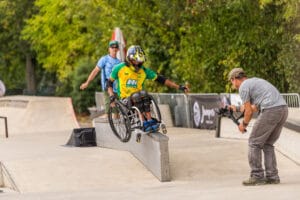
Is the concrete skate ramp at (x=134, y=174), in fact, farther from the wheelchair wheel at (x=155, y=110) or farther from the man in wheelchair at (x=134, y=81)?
the man in wheelchair at (x=134, y=81)

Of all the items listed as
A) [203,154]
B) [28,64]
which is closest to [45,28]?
[28,64]

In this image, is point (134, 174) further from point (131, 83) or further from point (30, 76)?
point (30, 76)

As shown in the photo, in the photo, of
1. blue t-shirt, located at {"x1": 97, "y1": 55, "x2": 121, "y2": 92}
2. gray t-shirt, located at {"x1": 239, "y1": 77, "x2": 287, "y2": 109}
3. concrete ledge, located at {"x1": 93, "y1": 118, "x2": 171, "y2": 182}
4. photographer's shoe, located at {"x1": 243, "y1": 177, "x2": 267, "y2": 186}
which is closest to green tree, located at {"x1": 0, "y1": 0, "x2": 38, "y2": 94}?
concrete ledge, located at {"x1": 93, "y1": 118, "x2": 171, "y2": 182}

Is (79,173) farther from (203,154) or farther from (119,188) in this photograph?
(203,154)

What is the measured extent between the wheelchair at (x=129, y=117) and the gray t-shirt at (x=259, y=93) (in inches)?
98.8

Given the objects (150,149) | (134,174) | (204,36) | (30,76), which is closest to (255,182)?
(150,149)

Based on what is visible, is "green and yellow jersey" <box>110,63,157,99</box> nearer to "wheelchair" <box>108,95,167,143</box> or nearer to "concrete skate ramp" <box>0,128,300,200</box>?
"wheelchair" <box>108,95,167,143</box>

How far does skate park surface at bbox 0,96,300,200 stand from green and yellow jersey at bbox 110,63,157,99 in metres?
1.34

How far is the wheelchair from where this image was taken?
13.3 m

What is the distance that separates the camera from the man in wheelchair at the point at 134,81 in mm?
13289

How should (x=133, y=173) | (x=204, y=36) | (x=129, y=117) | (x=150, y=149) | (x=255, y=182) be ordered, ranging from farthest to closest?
(x=204, y=36) → (x=129, y=117) → (x=133, y=173) → (x=150, y=149) → (x=255, y=182)

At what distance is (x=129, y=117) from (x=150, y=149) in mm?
735

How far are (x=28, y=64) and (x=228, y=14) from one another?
109ft

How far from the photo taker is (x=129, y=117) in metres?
13.6
